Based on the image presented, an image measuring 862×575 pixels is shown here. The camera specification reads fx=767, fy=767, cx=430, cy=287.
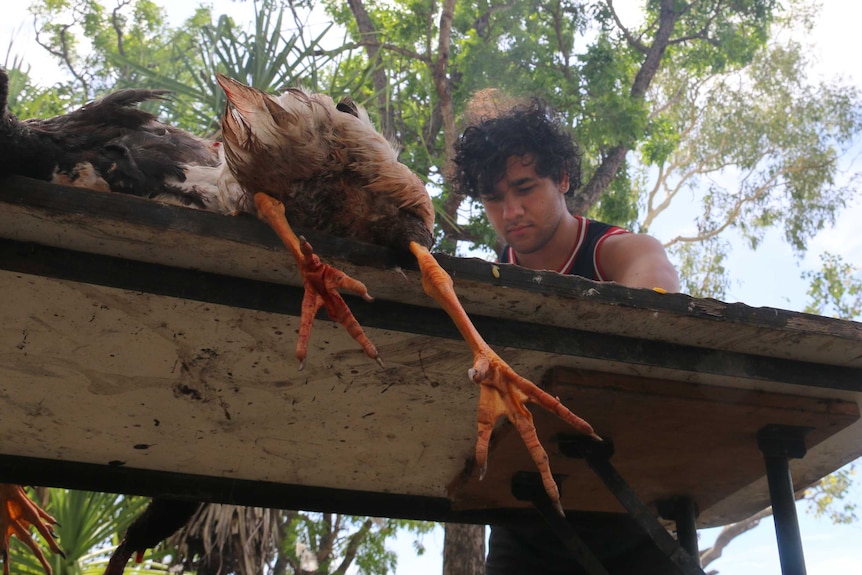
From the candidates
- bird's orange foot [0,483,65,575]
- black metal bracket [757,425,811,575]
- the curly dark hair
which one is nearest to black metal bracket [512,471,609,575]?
black metal bracket [757,425,811,575]

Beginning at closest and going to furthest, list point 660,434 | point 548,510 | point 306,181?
1. point 306,181
2. point 660,434
3. point 548,510

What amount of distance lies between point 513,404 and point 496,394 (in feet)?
0.16

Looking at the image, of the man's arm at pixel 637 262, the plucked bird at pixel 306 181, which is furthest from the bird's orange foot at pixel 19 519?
the man's arm at pixel 637 262

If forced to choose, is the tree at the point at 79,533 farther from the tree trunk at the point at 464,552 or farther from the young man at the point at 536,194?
the young man at the point at 536,194

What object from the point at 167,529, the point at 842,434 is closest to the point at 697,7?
the point at 842,434

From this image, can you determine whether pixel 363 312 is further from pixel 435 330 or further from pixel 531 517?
pixel 531 517

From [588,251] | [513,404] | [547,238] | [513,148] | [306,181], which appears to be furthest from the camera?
[513,148]

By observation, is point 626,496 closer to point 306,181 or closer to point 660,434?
point 660,434

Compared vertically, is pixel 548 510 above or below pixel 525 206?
below

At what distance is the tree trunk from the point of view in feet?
23.4

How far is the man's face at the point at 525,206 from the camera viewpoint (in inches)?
133

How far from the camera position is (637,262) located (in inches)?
112

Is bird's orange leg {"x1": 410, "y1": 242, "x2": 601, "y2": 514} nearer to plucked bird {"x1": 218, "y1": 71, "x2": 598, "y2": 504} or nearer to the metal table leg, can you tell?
plucked bird {"x1": 218, "y1": 71, "x2": 598, "y2": 504}

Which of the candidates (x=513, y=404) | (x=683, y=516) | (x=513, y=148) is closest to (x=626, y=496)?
(x=513, y=404)
